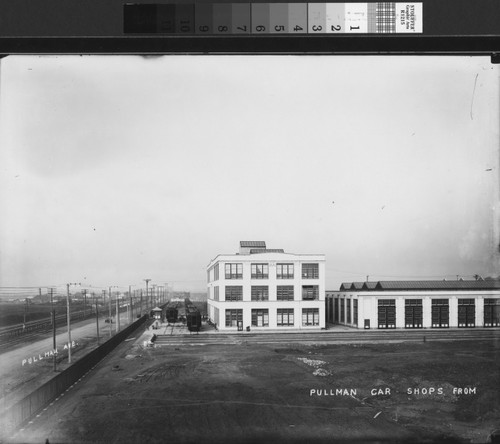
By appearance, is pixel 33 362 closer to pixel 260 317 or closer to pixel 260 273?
pixel 260 317

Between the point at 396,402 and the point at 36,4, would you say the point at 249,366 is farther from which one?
the point at 36,4

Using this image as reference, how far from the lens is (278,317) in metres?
24.2

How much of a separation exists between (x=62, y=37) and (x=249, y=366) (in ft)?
35.2

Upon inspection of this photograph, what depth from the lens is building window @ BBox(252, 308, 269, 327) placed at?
2114 centimetres

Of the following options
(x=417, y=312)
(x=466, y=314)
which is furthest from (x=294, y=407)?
(x=417, y=312)

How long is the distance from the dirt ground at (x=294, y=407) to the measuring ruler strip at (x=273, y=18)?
4.48 m

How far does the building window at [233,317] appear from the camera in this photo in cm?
2198

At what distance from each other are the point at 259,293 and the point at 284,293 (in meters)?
1.61

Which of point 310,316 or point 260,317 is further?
point 260,317

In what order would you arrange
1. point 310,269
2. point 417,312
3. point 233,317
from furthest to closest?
point 233,317 < point 417,312 < point 310,269

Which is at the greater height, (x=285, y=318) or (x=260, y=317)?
(x=260, y=317)

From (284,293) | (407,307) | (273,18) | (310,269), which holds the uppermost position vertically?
(273,18)

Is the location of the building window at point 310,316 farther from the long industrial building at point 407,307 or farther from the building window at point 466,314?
the building window at point 466,314

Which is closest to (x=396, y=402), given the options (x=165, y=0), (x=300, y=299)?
(x=165, y=0)
